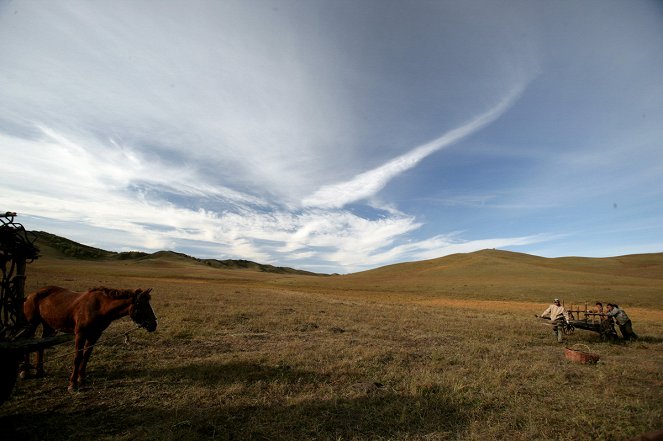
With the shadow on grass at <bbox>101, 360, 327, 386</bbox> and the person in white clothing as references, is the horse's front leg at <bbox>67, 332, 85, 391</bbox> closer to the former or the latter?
the shadow on grass at <bbox>101, 360, 327, 386</bbox>

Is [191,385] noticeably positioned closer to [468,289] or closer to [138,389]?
[138,389]

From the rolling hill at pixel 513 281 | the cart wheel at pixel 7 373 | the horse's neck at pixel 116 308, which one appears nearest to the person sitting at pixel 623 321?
the horse's neck at pixel 116 308

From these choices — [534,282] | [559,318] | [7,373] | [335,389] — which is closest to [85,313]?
[7,373]

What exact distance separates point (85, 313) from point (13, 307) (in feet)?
4.12

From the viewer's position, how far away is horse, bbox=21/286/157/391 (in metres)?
7.28

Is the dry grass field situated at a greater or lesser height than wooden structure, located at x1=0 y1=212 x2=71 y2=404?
lesser

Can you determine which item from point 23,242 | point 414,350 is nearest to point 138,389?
point 23,242

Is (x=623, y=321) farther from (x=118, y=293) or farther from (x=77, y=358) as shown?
(x=77, y=358)

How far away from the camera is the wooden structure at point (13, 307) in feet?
17.6

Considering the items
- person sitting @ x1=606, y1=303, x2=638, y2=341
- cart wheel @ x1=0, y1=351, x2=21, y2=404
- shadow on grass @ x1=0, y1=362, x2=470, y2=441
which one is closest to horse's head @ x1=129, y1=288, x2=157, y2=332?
shadow on grass @ x1=0, y1=362, x2=470, y2=441

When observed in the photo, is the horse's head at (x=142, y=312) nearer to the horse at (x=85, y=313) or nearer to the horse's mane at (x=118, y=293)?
the horse at (x=85, y=313)

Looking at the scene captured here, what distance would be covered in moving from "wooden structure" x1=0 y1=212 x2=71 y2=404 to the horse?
29.3 inches

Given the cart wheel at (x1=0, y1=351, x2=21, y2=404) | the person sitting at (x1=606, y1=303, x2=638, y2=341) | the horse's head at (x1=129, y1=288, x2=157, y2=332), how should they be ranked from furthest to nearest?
the person sitting at (x1=606, y1=303, x2=638, y2=341)
the horse's head at (x1=129, y1=288, x2=157, y2=332)
the cart wheel at (x1=0, y1=351, x2=21, y2=404)

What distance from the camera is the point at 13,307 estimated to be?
6.47 m
